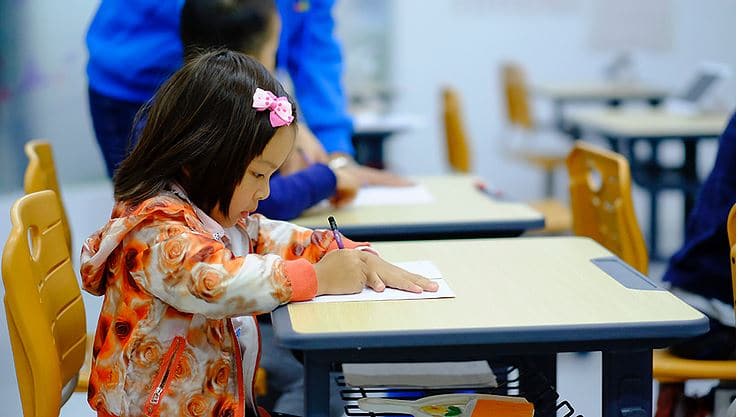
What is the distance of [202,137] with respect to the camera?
1372mm

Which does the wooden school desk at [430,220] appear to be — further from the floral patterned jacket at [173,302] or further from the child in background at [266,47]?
the floral patterned jacket at [173,302]

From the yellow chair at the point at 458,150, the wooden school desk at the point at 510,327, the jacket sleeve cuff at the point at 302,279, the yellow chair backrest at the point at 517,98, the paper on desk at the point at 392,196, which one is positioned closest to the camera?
the wooden school desk at the point at 510,327

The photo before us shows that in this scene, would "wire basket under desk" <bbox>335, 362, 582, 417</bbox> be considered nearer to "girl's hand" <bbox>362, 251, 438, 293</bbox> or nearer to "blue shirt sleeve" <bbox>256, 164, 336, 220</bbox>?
"girl's hand" <bbox>362, 251, 438, 293</bbox>

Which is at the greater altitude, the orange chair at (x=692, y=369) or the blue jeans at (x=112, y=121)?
the blue jeans at (x=112, y=121)

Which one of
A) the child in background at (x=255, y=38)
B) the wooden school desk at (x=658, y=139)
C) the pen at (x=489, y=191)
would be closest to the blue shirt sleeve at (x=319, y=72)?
the pen at (x=489, y=191)

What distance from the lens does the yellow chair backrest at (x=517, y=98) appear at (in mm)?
5930

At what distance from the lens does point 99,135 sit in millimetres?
2303

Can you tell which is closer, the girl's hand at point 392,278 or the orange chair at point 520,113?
the girl's hand at point 392,278

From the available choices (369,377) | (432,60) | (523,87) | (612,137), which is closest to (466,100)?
(432,60)

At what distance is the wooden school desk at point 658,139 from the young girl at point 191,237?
289 cm

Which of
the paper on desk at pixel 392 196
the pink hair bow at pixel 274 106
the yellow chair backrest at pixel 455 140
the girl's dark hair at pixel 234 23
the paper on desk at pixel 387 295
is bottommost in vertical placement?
the yellow chair backrest at pixel 455 140

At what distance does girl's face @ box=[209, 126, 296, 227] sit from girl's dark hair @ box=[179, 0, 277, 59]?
54cm

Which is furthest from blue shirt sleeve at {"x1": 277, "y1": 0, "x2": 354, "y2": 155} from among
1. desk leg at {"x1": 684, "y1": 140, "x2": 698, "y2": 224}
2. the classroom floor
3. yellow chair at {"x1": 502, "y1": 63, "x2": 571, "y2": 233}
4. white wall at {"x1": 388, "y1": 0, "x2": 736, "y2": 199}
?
white wall at {"x1": 388, "y1": 0, "x2": 736, "y2": 199}

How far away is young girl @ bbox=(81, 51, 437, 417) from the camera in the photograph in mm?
1337
